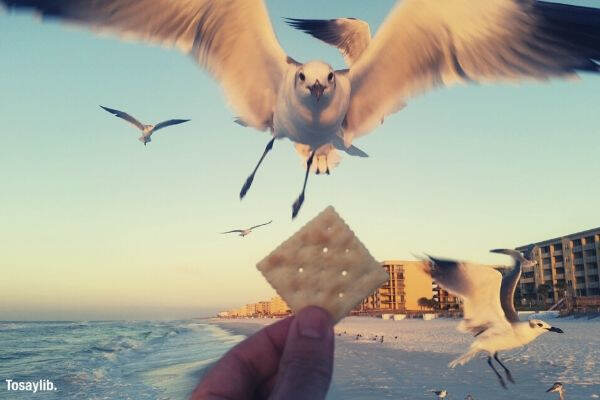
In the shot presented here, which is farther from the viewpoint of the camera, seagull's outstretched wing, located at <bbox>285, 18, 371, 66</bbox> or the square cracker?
seagull's outstretched wing, located at <bbox>285, 18, 371, 66</bbox>

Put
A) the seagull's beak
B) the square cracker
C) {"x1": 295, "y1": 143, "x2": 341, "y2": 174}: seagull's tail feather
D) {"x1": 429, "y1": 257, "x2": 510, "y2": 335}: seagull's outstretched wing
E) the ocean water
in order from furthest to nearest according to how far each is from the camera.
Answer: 1. the ocean water
2. {"x1": 429, "y1": 257, "x2": 510, "y2": 335}: seagull's outstretched wing
3. {"x1": 295, "y1": 143, "x2": 341, "y2": 174}: seagull's tail feather
4. the seagull's beak
5. the square cracker

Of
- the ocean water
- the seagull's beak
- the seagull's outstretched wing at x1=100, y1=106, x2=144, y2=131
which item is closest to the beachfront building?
the ocean water

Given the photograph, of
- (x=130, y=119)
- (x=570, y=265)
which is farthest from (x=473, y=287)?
(x=570, y=265)

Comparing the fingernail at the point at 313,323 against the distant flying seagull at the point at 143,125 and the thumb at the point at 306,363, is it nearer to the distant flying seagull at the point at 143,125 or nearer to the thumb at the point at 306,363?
the thumb at the point at 306,363

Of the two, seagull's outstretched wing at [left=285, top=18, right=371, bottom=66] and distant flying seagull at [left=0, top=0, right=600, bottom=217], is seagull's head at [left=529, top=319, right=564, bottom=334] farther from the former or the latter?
seagull's outstretched wing at [left=285, top=18, right=371, bottom=66]

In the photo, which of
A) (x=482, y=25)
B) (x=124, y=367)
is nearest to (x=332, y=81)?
(x=482, y=25)

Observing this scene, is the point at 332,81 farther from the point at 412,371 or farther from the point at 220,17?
the point at 412,371
